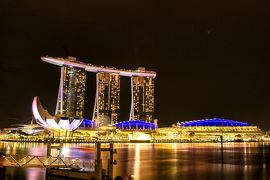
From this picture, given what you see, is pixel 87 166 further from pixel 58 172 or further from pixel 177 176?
pixel 177 176

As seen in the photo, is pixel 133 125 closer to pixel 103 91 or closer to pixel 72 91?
pixel 103 91

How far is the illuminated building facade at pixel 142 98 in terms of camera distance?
123 metres

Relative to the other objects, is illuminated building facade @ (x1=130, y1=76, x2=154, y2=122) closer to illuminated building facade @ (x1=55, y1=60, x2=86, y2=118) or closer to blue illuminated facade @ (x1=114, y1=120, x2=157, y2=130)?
blue illuminated facade @ (x1=114, y1=120, x2=157, y2=130)

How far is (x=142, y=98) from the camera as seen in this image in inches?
4926

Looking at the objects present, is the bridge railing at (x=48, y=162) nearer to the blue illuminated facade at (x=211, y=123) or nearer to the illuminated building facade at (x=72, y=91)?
the illuminated building facade at (x=72, y=91)

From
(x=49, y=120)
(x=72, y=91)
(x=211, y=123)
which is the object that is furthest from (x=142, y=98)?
(x=49, y=120)

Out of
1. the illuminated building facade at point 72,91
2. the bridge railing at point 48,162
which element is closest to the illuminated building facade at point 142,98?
the illuminated building facade at point 72,91

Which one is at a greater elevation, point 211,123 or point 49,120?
point 211,123

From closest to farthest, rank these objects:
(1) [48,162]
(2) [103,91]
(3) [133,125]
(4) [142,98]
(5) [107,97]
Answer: (1) [48,162], (3) [133,125], (2) [103,91], (5) [107,97], (4) [142,98]

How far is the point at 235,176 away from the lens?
74.2ft

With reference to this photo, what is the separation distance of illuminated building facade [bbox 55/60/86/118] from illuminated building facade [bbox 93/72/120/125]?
221 inches

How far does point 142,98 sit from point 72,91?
87.3 feet

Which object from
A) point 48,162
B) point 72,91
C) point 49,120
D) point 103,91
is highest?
point 103,91

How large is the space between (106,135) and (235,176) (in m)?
89.6
